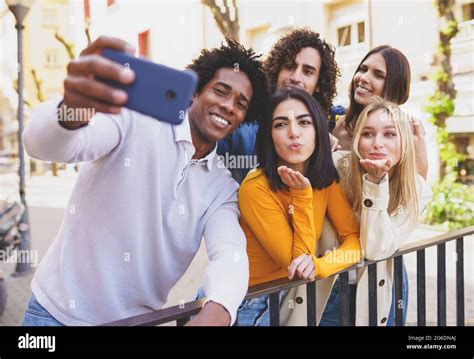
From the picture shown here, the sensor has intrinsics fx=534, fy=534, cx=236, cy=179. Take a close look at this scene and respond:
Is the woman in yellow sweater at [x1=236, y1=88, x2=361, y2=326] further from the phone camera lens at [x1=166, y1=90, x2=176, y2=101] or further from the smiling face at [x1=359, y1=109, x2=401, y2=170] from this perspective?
the phone camera lens at [x1=166, y1=90, x2=176, y2=101]

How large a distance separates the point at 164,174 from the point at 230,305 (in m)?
0.36

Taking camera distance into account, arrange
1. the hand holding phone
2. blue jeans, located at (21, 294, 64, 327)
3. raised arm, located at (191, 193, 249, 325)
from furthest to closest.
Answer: blue jeans, located at (21, 294, 64, 327) < raised arm, located at (191, 193, 249, 325) < the hand holding phone

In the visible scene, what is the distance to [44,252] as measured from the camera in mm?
2795

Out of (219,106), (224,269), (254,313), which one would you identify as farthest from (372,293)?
(219,106)

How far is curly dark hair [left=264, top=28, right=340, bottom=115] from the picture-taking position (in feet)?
5.36

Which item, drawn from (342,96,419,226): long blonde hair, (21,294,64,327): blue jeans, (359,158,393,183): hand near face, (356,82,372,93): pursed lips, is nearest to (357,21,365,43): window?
(356,82,372,93): pursed lips

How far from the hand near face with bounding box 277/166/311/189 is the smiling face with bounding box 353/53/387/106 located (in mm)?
463

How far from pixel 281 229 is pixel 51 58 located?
0.82 meters

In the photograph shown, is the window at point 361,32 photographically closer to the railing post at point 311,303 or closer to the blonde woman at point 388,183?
the blonde woman at point 388,183

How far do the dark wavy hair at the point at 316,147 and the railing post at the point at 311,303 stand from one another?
28 cm

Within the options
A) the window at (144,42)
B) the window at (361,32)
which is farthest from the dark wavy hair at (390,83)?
the window at (144,42)
